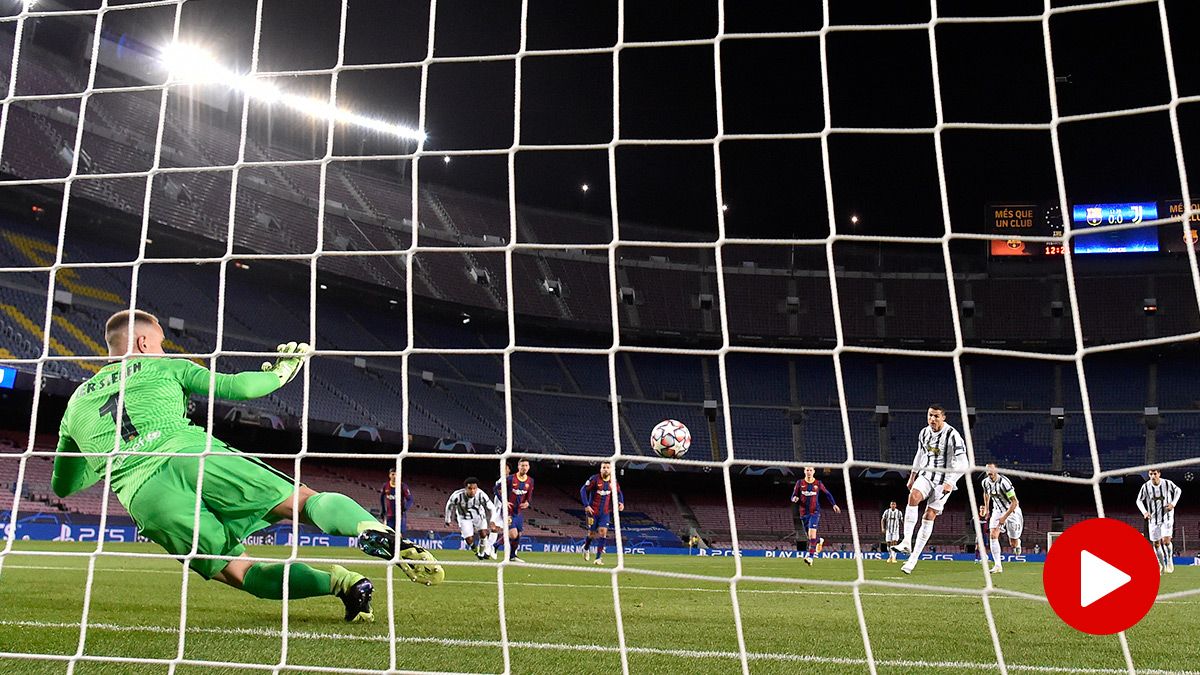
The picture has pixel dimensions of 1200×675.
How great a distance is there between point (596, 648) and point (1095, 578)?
1702mm

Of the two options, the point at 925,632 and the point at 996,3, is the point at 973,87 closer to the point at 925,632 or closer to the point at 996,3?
the point at 996,3

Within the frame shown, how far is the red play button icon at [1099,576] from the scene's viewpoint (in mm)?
2355

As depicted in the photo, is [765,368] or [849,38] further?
[765,368]

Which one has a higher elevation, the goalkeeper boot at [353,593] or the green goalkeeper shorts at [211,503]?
the green goalkeeper shorts at [211,503]

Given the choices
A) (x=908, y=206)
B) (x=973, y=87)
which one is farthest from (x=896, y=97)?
(x=908, y=206)

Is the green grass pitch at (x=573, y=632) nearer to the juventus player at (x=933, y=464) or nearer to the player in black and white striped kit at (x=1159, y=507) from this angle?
the juventus player at (x=933, y=464)

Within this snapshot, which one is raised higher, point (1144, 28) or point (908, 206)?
point (1144, 28)

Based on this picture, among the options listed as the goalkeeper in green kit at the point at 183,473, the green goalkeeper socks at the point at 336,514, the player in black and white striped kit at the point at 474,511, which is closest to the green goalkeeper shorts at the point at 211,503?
the goalkeeper in green kit at the point at 183,473

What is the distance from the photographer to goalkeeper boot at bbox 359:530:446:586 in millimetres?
3471

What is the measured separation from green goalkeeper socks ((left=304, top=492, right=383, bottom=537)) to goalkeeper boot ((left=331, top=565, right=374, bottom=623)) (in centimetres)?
31

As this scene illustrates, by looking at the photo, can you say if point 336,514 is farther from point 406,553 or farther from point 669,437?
point 669,437

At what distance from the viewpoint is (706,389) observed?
78.5 ft

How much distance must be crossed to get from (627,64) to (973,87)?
7939 millimetres

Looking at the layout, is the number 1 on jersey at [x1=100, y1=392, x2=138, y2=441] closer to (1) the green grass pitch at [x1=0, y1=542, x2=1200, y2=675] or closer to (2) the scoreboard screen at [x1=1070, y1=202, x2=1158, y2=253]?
(1) the green grass pitch at [x1=0, y1=542, x2=1200, y2=675]
